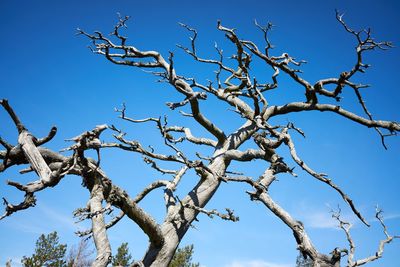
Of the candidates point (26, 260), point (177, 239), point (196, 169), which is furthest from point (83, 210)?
point (26, 260)

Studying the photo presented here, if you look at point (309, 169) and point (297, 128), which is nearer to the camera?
point (309, 169)

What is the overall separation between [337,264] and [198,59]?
5.40 metres

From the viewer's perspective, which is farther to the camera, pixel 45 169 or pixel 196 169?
pixel 196 169

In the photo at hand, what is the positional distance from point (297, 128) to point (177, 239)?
312 cm

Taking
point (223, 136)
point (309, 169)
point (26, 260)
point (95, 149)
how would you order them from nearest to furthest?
point (95, 149) < point (309, 169) < point (223, 136) < point (26, 260)

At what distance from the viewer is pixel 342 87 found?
241 inches

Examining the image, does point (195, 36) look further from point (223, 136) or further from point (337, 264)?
point (337, 264)

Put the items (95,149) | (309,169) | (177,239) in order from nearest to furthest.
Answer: (95,149) < (309,169) < (177,239)

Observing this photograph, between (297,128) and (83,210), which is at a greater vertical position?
(297,128)

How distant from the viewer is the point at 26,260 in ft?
79.2

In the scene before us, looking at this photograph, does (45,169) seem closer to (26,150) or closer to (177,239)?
(26,150)

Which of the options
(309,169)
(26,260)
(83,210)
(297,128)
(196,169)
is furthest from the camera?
(26,260)

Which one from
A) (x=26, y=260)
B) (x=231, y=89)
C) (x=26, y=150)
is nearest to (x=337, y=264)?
(x=26, y=150)

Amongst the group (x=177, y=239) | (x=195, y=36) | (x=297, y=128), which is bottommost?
(x=177, y=239)
